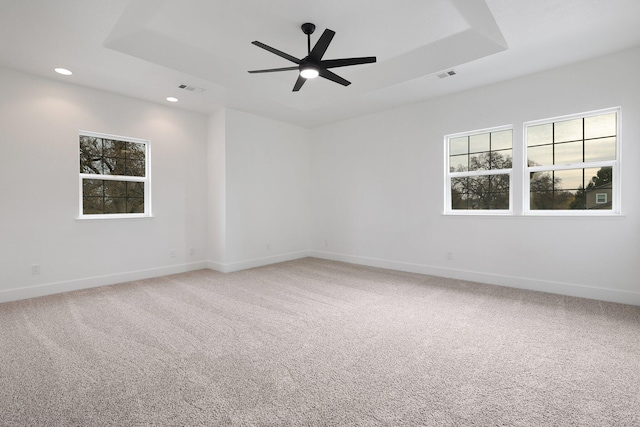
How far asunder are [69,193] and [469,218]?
549cm

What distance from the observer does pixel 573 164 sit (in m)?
3.83

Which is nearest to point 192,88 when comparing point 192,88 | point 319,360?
point 192,88

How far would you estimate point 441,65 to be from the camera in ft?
12.3

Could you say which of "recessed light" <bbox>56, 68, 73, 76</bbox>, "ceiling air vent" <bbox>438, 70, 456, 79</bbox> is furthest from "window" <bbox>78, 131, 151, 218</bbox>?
"ceiling air vent" <bbox>438, 70, 456, 79</bbox>

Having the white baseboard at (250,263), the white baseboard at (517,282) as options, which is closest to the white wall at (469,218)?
the white baseboard at (517,282)

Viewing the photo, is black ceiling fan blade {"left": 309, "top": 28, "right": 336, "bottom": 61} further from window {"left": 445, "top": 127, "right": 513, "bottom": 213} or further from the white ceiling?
window {"left": 445, "top": 127, "right": 513, "bottom": 213}

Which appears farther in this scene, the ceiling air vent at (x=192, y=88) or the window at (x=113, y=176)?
the window at (x=113, y=176)

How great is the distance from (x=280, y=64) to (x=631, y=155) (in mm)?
4137

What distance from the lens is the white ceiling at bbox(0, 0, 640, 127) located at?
2768 mm

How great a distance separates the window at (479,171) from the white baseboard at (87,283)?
446cm

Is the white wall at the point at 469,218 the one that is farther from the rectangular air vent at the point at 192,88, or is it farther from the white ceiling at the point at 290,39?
the rectangular air vent at the point at 192,88

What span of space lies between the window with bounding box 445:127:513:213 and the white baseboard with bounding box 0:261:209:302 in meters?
4.46

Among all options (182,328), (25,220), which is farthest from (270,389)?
(25,220)

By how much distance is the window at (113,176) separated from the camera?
4355 millimetres
